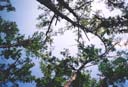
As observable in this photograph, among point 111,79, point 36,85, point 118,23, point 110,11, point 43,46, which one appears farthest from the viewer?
point 36,85

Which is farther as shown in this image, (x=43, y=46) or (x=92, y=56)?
(x=92, y=56)

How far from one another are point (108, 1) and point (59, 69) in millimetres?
6956

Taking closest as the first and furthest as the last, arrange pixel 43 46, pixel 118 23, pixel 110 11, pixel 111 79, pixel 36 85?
pixel 118 23, pixel 110 11, pixel 43 46, pixel 111 79, pixel 36 85

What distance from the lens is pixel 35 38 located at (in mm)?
16328

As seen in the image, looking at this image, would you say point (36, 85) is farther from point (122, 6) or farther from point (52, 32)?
point (122, 6)

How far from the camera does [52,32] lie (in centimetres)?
1616

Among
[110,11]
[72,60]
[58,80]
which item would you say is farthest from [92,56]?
[110,11]

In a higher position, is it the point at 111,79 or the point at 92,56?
the point at 92,56

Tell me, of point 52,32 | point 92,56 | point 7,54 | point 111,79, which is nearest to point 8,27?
point 7,54

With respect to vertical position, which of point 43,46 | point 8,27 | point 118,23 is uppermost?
point 8,27

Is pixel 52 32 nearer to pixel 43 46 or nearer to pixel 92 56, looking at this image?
pixel 43 46

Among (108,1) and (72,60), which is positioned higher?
(72,60)

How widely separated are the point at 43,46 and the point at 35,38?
2.00 feet

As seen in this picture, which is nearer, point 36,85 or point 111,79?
point 111,79
